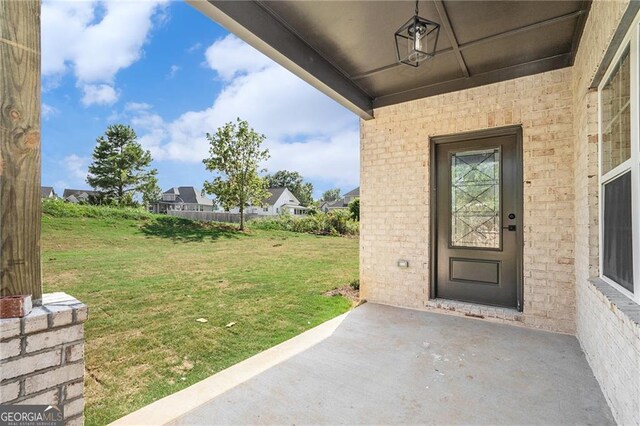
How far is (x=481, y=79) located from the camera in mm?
3645

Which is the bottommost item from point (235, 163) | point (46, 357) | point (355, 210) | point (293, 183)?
point (46, 357)

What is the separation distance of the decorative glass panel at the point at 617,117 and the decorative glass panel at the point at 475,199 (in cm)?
137

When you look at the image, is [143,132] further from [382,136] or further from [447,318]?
[447,318]

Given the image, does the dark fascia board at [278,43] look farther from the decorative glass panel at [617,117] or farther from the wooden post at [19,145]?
the decorative glass panel at [617,117]

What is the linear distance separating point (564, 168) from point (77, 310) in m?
4.17

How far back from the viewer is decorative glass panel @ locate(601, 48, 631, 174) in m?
1.88

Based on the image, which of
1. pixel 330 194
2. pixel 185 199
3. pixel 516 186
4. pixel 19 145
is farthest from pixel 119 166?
pixel 330 194

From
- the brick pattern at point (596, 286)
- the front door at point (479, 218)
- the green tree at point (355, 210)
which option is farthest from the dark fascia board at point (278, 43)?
the green tree at point (355, 210)

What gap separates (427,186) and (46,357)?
12.6 feet

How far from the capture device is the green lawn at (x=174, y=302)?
2391 mm

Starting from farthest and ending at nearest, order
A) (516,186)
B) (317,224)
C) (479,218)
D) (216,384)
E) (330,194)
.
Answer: (330,194) → (317,224) → (479,218) → (516,186) → (216,384)

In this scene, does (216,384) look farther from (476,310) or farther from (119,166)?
(119,166)

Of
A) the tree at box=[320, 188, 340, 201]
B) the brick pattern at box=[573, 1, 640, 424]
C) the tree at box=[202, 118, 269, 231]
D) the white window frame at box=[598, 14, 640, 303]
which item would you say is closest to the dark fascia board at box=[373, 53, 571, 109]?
the brick pattern at box=[573, 1, 640, 424]

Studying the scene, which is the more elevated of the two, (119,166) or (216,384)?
(119,166)
